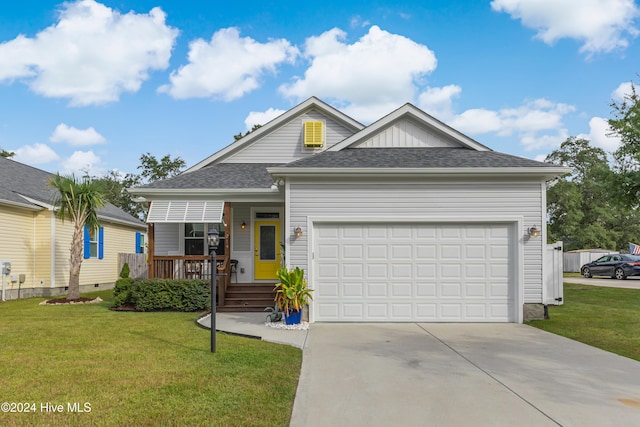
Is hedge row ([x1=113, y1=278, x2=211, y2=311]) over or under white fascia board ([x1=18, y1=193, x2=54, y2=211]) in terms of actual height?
under

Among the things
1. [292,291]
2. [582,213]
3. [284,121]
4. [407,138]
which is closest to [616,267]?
[582,213]

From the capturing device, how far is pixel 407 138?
1229cm

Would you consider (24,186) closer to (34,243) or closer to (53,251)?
(34,243)

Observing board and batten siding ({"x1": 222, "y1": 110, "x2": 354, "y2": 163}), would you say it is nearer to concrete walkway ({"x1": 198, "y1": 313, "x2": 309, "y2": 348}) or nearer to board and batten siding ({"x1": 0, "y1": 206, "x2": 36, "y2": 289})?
concrete walkway ({"x1": 198, "y1": 313, "x2": 309, "y2": 348})

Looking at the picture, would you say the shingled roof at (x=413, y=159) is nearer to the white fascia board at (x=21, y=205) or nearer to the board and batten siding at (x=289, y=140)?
the board and batten siding at (x=289, y=140)

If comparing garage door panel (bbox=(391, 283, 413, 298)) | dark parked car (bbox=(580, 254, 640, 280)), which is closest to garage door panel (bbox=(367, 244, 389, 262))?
garage door panel (bbox=(391, 283, 413, 298))

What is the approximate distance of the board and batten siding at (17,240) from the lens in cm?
1463

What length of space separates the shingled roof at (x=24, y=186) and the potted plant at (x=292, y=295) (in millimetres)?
10318

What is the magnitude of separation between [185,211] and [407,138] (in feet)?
21.1

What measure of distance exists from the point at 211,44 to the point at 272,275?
8685mm

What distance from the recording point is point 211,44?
1625cm

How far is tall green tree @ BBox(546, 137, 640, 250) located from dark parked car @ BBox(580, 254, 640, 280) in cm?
1034

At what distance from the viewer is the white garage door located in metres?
10.1

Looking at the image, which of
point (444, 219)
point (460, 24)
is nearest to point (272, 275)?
point (444, 219)
